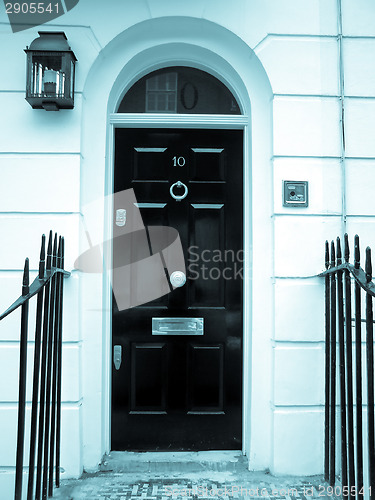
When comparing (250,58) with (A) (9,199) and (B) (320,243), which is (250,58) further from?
(A) (9,199)

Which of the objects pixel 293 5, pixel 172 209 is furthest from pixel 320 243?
pixel 293 5

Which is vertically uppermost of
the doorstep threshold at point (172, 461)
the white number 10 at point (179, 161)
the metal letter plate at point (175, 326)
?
the white number 10 at point (179, 161)

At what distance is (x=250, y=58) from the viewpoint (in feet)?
10.3

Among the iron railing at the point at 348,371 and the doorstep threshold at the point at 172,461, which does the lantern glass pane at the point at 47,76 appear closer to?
the iron railing at the point at 348,371

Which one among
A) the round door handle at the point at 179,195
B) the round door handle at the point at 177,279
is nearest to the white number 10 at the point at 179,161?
the round door handle at the point at 179,195

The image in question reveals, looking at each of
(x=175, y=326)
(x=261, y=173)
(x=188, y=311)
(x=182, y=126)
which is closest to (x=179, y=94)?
(x=182, y=126)

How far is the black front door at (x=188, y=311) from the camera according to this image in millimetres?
3174

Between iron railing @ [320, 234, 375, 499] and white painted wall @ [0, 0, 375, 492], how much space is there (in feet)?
0.62

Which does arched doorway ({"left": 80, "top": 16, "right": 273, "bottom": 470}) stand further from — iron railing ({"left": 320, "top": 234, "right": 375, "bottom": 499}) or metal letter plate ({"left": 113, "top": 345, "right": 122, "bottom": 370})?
iron railing ({"left": 320, "top": 234, "right": 375, "bottom": 499})

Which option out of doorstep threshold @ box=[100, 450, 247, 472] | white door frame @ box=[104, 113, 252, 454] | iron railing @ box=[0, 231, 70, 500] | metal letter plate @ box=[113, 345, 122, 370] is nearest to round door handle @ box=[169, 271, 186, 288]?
white door frame @ box=[104, 113, 252, 454]

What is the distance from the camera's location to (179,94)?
3.31 metres

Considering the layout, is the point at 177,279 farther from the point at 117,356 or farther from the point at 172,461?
the point at 172,461

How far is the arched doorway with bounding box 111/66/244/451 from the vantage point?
Result: 10.4ft

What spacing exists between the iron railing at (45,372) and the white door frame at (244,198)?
471 millimetres
